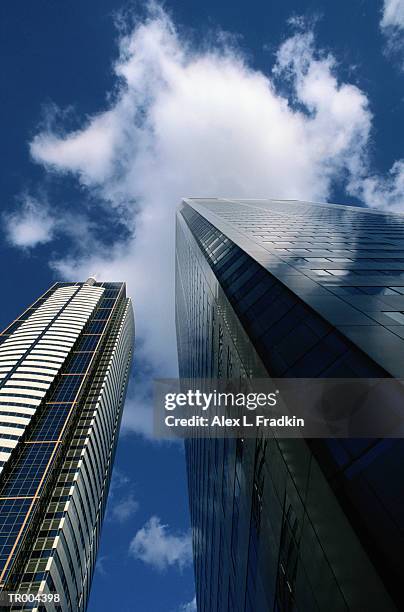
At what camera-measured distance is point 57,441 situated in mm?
78812

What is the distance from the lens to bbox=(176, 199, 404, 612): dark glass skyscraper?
6648 mm

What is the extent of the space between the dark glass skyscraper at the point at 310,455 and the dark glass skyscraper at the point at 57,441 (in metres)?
47.5

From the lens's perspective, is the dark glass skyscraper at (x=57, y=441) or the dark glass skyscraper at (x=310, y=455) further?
the dark glass skyscraper at (x=57, y=441)

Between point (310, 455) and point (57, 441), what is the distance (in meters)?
82.5

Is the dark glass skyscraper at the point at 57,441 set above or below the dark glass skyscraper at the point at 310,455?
above

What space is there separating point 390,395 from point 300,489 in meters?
3.47

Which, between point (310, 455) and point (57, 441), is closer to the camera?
point (310, 455)

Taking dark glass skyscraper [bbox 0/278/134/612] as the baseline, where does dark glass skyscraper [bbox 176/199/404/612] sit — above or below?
below

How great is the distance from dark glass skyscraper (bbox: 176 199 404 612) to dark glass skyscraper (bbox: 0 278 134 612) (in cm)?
4751

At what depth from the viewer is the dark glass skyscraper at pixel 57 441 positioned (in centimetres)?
6016

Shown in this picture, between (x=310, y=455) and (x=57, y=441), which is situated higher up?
(x=57, y=441)

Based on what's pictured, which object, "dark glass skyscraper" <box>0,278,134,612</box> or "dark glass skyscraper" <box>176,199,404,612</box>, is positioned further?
"dark glass skyscraper" <box>0,278,134,612</box>

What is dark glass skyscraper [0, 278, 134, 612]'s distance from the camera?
60156mm

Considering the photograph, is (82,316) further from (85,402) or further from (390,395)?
(390,395)
